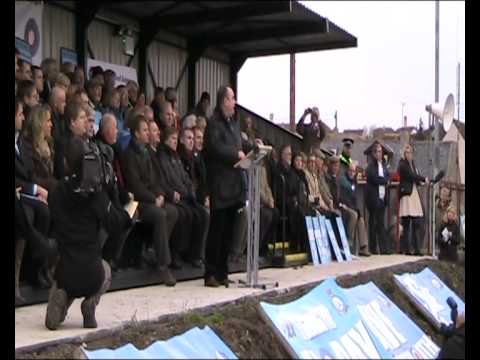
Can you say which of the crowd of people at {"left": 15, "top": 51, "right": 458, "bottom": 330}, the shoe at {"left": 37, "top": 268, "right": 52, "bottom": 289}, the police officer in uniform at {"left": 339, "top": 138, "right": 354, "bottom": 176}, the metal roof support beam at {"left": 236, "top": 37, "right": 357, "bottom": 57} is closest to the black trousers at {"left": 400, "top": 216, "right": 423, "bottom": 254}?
the crowd of people at {"left": 15, "top": 51, "right": 458, "bottom": 330}

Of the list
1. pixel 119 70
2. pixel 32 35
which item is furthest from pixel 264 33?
pixel 32 35

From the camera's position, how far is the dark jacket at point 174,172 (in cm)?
683

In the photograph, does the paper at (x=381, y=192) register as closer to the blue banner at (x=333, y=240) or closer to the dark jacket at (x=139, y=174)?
the blue banner at (x=333, y=240)

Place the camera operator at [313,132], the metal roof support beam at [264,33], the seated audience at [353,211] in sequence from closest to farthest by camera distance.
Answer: the metal roof support beam at [264,33]
the seated audience at [353,211]
the camera operator at [313,132]

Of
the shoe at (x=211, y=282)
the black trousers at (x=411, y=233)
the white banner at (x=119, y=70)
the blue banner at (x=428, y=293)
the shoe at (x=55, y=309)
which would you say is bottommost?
the blue banner at (x=428, y=293)

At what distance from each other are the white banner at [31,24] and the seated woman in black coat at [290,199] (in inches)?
131

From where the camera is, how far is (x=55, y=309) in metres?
4.48

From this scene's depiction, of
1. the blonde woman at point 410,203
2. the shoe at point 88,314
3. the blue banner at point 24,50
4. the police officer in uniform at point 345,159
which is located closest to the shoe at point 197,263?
the shoe at point 88,314

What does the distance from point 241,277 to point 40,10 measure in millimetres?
4457

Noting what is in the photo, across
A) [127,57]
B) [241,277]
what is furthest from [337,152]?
[241,277]

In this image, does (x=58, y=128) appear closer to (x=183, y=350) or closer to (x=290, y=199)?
(x=183, y=350)

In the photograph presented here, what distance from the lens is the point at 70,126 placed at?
4789mm
